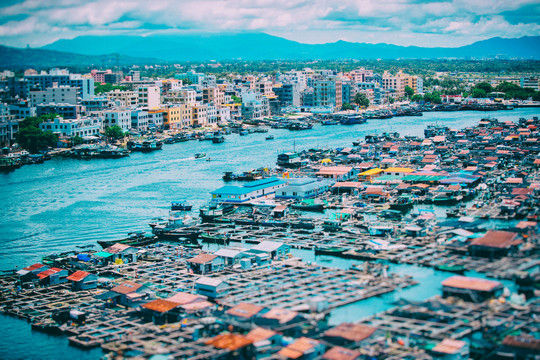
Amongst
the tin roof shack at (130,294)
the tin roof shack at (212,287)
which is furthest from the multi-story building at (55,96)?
the tin roof shack at (212,287)

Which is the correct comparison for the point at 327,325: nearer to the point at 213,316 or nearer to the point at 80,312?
the point at 213,316

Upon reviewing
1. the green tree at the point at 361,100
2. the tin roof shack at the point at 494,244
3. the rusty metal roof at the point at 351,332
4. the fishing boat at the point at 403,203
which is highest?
the green tree at the point at 361,100

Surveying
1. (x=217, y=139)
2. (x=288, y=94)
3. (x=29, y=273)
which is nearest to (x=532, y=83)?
(x=288, y=94)

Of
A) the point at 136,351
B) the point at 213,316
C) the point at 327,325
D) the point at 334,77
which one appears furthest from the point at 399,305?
the point at 334,77

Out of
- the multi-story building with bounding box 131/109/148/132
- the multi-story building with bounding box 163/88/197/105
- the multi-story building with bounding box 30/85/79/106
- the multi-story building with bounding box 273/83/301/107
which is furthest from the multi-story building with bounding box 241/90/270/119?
the multi-story building with bounding box 30/85/79/106

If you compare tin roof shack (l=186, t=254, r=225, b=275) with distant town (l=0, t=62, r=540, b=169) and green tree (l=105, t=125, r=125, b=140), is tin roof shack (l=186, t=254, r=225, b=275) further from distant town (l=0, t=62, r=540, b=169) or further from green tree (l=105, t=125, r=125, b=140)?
green tree (l=105, t=125, r=125, b=140)

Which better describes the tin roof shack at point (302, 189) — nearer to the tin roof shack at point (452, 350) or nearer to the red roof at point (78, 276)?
the red roof at point (78, 276)
